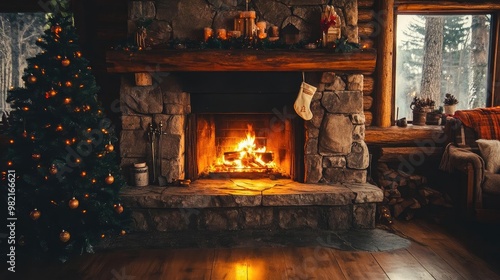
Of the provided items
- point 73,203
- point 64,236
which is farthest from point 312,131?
point 64,236

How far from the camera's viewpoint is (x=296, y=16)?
4.34 m

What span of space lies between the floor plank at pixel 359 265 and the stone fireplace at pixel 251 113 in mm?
627

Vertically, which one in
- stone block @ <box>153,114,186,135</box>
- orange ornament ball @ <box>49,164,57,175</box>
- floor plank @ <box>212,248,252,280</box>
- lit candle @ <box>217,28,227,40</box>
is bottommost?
floor plank @ <box>212,248,252,280</box>

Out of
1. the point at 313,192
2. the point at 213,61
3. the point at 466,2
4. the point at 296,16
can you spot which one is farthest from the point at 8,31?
the point at 466,2

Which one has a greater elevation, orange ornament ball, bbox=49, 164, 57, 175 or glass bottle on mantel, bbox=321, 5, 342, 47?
glass bottle on mantel, bbox=321, 5, 342, 47

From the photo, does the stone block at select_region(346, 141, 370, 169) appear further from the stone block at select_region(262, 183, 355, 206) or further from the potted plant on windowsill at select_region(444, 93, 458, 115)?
the potted plant on windowsill at select_region(444, 93, 458, 115)

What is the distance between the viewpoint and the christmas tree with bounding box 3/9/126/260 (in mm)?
3549

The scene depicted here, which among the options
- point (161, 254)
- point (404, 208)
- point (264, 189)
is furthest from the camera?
point (404, 208)

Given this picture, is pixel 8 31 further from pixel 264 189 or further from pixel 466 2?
pixel 466 2

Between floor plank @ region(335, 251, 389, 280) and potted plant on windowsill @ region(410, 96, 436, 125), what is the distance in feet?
7.79

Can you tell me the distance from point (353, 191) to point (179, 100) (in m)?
2.01

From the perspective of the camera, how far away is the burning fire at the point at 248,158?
5.02m

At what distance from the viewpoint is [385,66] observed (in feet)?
16.7

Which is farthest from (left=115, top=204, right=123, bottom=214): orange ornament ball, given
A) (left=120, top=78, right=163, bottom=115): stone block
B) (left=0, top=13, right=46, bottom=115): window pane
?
(left=0, top=13, right=46, bottom=115): window pane
